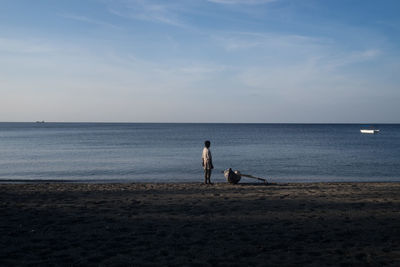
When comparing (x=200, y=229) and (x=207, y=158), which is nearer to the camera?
(x=200, y=229)

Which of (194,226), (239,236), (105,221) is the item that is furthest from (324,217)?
(105,221)

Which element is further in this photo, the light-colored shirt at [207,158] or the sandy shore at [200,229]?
the light-colored shirt at [207,158]

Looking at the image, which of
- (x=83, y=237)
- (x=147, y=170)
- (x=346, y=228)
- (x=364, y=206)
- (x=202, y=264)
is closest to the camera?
(x=202, y=264)

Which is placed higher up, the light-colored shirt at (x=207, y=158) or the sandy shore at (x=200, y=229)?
the light-colored shirt at (x=207, y=158)

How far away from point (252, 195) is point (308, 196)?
203 cm

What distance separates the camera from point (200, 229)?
7688mm

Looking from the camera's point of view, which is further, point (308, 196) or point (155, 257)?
point (308, 196)

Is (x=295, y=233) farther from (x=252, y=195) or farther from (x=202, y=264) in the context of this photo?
(x=252, y=195)

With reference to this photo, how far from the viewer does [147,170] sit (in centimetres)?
2486

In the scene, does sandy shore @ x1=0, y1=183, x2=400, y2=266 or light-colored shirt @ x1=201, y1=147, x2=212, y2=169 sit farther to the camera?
light-colored shirt @ x1=201, y1=147, x2=212, y2=169

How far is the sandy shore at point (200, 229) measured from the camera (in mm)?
5902

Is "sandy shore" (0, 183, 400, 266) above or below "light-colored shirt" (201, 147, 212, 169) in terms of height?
below

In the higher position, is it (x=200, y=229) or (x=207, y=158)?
(x=207, y=158)

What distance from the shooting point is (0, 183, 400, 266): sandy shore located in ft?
19.4
